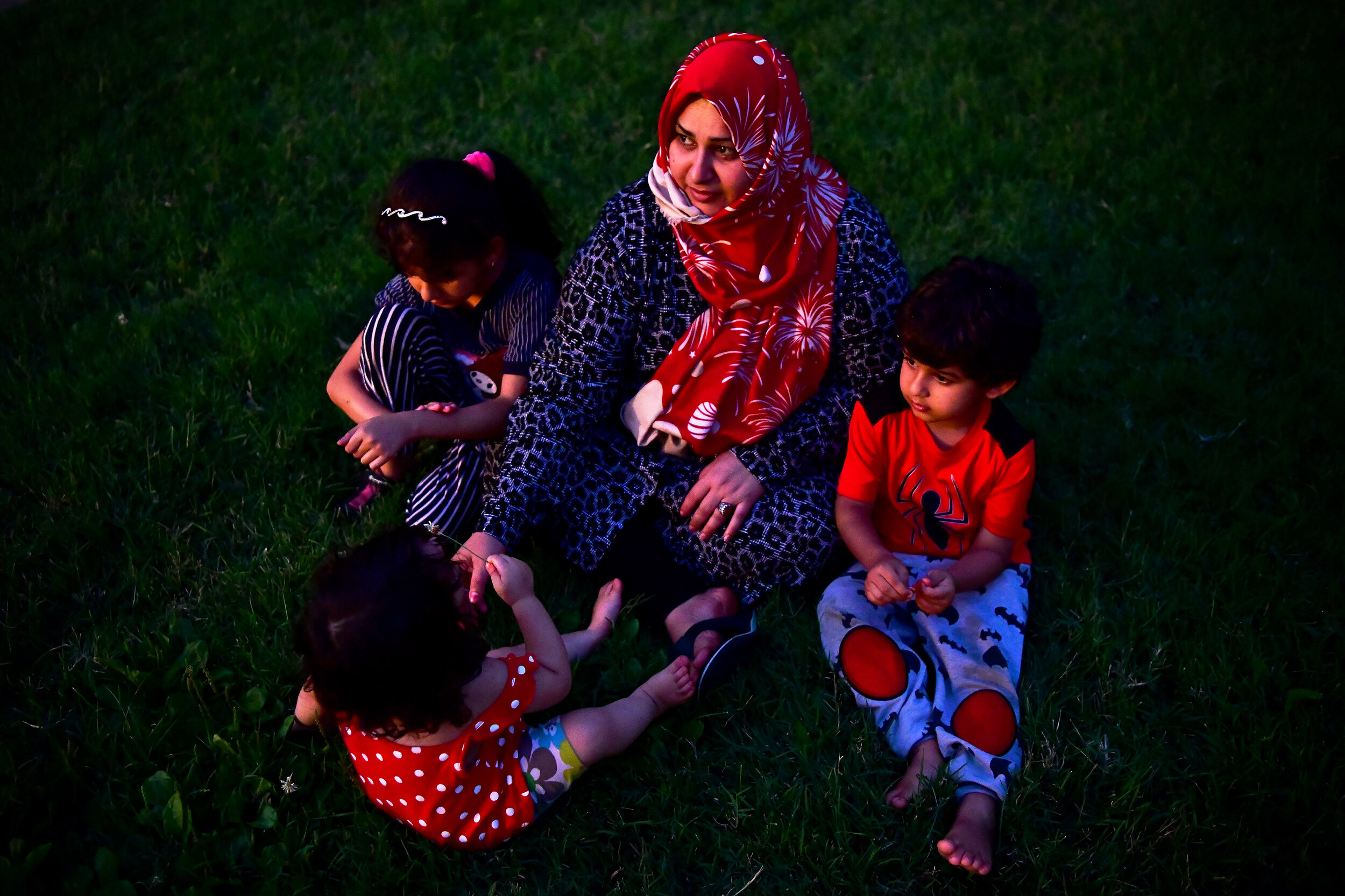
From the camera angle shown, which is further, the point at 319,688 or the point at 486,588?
the point at 486,588

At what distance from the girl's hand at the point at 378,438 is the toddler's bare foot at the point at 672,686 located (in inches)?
42.2

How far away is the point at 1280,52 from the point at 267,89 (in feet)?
18.1

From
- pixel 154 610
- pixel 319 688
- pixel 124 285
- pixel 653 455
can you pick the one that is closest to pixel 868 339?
pixel 653 455

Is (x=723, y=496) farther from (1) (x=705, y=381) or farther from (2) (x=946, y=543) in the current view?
(2) (x=946, y=543)

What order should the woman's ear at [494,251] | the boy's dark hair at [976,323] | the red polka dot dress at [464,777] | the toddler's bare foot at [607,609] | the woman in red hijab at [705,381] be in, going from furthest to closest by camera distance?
the woman's ear at [494,251] → the toddler's bare foot at [607,609] → the woman in red hijab at [705,381] → the boy's dark hair at [976,323] → the red polka dot dress at [464,777]

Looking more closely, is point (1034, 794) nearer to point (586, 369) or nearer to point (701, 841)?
point (701, 841)

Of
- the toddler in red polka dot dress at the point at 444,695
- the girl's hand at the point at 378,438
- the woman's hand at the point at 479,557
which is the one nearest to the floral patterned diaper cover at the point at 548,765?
the toddler in red polka dot dress at the point at 444,695

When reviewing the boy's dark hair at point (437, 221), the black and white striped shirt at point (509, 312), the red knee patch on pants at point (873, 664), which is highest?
the boy's dark hair at point (437, 221)

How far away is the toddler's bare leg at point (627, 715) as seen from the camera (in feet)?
8.01

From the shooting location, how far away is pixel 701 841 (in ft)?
7.92

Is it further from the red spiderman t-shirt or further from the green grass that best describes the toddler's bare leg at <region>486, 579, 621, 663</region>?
the red spiderman t-shirt

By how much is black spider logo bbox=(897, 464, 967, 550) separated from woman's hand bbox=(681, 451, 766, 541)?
0.43 m

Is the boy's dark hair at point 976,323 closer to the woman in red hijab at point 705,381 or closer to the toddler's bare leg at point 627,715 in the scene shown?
the woman in red hijab at point 705,381

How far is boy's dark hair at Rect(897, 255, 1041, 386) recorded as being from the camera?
2.49 metres
